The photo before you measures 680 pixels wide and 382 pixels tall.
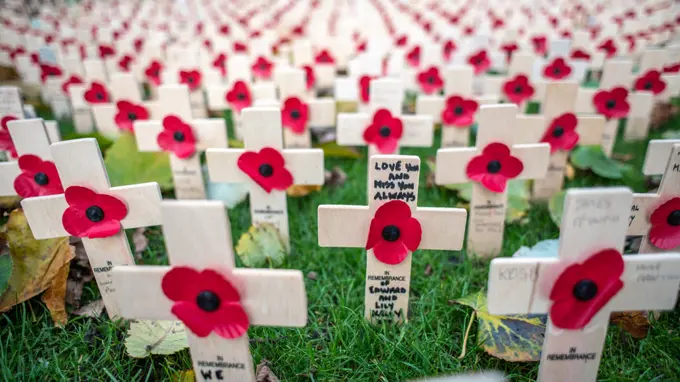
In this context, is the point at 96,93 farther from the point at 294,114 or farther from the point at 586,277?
the point at 586,277

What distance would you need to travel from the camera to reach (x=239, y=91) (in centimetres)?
344

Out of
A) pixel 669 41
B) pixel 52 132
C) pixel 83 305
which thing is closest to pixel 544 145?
pixel 83 305

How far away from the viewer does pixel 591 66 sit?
4.74m

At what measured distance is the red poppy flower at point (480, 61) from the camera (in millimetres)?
4414

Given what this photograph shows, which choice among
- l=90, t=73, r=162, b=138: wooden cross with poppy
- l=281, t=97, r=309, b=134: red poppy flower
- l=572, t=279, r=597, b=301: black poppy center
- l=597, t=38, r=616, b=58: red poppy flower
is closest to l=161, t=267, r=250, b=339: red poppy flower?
l=572, t=279, r=597, b=301: black poppy center

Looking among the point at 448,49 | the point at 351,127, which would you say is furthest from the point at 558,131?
the point at 448,49

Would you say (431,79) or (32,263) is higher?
(431,79)

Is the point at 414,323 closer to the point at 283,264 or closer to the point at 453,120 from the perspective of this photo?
the point at 283,264

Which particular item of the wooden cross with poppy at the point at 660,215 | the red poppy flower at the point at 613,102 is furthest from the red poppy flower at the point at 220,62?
the wooden cross with poppy at the point at 660,215

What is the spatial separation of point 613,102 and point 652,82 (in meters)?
0.66

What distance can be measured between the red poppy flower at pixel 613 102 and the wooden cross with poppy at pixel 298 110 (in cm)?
184

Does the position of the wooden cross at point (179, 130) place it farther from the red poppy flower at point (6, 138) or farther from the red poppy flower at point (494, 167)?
the red poppy flower at point (494, 167)

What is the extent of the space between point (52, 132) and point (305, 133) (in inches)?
58.2

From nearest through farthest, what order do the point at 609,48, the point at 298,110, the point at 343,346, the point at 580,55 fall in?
the point at 343,346 < the point at 298,110 < the point at 580,55 < the point at 609,48
